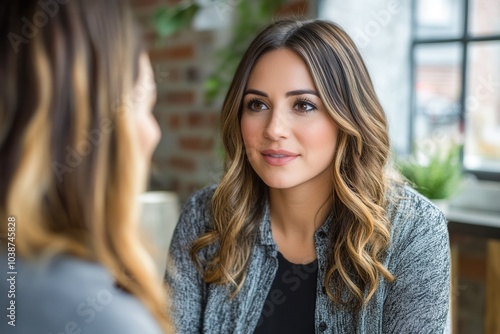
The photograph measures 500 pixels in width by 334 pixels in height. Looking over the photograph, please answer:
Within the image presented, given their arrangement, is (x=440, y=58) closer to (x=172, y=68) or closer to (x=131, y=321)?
(x=172, y=68)

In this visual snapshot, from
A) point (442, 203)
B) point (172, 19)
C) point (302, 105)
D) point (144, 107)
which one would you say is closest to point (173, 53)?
point (172, 19)

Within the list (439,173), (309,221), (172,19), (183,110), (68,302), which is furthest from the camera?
(183,110)

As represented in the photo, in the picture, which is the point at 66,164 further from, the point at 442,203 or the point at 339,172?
the point at 442,203

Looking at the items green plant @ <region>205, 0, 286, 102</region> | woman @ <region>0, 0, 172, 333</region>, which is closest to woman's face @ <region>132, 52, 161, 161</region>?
woman @ <region>0, 0, 172, 333</region>

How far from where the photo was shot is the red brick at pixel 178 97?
A: 295cm

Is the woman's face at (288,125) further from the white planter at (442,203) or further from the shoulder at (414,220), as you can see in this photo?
the white planter at (442,203)

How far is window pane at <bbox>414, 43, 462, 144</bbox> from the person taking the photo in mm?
2074

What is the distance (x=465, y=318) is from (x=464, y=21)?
3.14 ft

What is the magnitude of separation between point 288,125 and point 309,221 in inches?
10.4

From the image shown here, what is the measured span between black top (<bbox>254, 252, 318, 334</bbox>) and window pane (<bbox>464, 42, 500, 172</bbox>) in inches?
34.7

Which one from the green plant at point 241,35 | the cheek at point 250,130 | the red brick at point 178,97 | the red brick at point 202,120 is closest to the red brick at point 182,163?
the red brick at point 202,120

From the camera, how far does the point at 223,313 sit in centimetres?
147

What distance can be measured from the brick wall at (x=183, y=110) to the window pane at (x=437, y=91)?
89 centimetres

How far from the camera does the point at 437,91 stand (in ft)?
6.99
